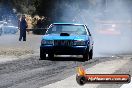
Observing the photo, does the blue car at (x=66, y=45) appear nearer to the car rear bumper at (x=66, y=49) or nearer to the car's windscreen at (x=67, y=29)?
the car rear bumper at (x=66, y=49)

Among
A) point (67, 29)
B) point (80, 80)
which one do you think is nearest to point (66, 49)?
point (67, 29)

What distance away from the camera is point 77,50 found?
16.9 m

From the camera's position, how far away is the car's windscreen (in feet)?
58.9

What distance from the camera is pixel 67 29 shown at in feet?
59.9

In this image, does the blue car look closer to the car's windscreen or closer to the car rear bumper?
the car rear bumper

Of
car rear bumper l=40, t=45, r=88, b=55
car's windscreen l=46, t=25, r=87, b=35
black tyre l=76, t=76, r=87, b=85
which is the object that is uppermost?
car's windscreen l=46, t=25, r=87, b=35

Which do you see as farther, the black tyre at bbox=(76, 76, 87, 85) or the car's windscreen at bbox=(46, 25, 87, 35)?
the car's windscreen at bbox=(46, 25, 87, 35)

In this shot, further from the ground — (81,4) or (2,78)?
(81,4)

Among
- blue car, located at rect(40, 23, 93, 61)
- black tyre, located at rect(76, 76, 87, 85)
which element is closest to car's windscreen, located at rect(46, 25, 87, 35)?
blue car, located at rect(40, 23, 93, 61)

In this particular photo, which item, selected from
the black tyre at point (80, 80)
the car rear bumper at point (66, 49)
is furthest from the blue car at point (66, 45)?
the black tyre at point (80, 80)

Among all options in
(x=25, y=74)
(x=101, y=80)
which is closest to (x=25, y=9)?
(x=25, y=74)

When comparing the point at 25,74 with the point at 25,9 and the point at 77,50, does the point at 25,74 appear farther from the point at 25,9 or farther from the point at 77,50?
the point at 25,9

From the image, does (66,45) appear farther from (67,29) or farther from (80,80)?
(80,80)

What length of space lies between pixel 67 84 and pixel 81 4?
52143 mm
